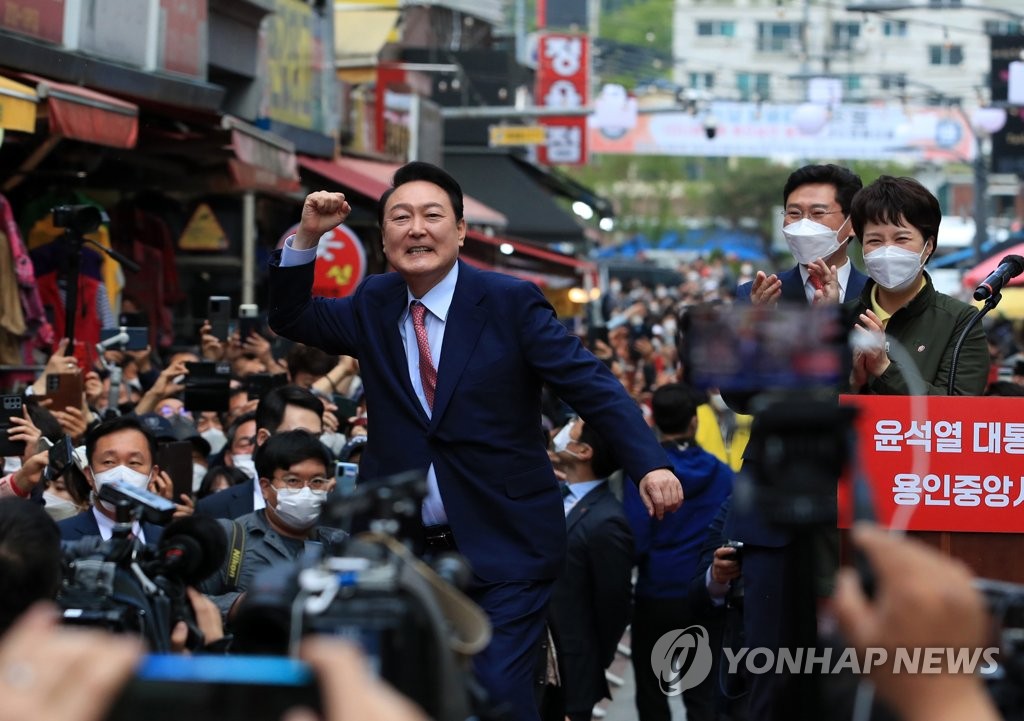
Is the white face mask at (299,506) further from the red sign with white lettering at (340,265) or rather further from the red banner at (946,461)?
the red sign with white lettering at (340,265)

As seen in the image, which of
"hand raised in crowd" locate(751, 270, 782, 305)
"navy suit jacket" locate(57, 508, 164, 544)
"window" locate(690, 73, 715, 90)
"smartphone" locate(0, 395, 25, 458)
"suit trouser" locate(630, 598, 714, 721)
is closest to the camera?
"hand raised in crowd" locate(751, 270, 782, 305)

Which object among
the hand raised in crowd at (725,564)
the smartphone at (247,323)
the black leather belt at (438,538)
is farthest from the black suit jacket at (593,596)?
the smartphone at (247,323)

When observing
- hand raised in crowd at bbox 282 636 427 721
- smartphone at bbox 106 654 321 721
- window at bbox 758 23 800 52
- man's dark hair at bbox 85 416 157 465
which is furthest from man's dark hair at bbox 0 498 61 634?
window at bbox 758 23 800 52

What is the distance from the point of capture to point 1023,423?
18.8 feet

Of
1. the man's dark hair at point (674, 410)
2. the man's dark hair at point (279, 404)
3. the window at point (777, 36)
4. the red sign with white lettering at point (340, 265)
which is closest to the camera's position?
the man's dark hair at point (279, 404)

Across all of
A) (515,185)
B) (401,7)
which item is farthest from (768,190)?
(401,7)

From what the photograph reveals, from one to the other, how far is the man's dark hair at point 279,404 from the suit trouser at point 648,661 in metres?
Answer: 2.10

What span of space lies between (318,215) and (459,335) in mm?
645

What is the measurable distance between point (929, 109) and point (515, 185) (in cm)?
2227

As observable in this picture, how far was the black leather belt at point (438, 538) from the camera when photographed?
601 cm

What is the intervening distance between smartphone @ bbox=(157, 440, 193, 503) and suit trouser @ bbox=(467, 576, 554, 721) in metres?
2.16

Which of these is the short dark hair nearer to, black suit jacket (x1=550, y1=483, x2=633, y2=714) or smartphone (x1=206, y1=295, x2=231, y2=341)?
black suit jacket (x1=550, y1=483, x2=633, y2=714)

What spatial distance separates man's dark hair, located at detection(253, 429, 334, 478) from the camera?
7.16 m

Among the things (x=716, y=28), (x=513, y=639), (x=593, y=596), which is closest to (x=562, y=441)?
(x=593, y=596)
